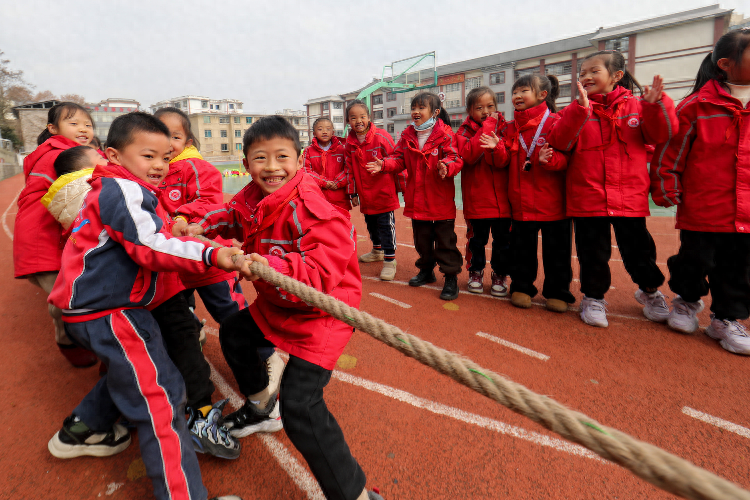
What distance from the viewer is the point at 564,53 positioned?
86.5ft

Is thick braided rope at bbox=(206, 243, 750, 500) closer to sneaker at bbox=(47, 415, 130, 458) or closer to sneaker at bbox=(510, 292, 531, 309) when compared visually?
sneaker at bbox=(47, 415, 130, 458)

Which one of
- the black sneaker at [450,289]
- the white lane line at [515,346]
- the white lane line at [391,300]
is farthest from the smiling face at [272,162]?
the black sneaker at [450,289]

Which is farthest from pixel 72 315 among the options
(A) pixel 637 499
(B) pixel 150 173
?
(A) pixel 637 499

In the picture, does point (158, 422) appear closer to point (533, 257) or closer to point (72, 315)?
point (72, 315)

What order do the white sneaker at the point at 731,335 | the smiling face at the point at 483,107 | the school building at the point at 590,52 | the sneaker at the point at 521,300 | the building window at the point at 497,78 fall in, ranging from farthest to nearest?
the building window at the point at 497,78
the school building at the point at 590,52
the smiling face at the point at 483,107
the sneaker at the point at 521,300
the white sneaker at the point at 731,335

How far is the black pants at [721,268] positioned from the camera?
2.79m

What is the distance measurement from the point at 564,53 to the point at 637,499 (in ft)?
101

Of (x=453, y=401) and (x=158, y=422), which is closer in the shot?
(x=158, y=422)

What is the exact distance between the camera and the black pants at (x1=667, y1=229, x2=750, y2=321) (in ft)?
9.15

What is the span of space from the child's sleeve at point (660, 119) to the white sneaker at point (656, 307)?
1.30 meters

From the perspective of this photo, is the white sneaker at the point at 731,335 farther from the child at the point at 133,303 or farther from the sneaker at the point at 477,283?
the child at the point at 133,303

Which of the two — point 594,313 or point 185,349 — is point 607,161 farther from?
point 185,349

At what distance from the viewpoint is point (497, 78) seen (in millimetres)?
29500

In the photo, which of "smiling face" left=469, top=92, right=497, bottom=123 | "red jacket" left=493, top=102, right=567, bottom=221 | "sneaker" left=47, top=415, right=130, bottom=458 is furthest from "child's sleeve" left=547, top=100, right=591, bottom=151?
"sneaker" left=47, top=415, right=130, bottom=458
